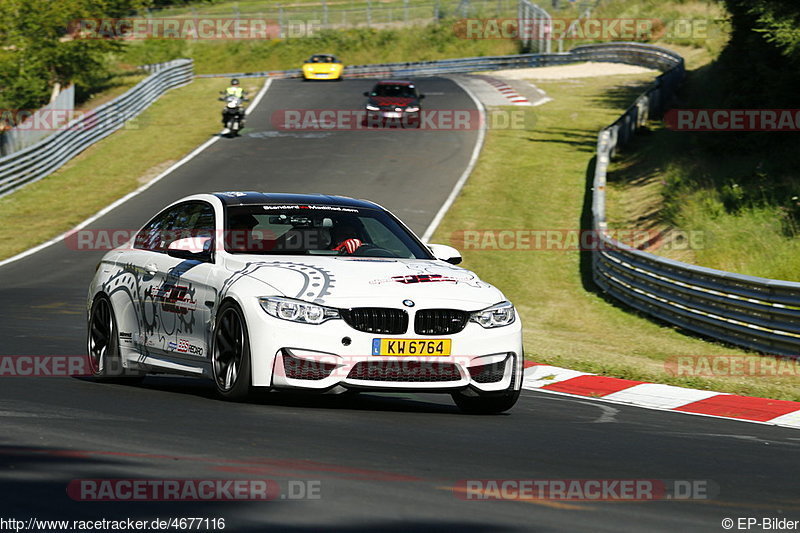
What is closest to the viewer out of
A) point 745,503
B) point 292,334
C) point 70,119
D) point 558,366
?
point 745,503

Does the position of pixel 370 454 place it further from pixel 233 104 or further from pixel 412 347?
pixel 233 104

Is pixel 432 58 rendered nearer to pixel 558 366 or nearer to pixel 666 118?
pixel 666 118

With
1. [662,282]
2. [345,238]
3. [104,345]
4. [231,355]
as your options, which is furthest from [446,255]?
[662,282]

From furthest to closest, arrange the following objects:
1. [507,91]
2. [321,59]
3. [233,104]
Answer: [321,59] < [507,91] < [233,104]

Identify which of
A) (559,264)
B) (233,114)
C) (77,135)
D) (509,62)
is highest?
(233,114)

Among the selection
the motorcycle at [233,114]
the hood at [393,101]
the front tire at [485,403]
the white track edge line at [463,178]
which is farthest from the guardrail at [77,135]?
the front tire at [485,403]

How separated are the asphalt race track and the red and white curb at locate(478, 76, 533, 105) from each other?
3561 cm

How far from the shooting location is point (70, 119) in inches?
1496

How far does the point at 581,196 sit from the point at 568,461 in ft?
78.0

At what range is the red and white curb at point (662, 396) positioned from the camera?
10383mm

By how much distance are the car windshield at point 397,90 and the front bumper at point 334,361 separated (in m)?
31.9

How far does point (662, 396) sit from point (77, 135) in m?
29.2

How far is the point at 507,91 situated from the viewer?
49.5m

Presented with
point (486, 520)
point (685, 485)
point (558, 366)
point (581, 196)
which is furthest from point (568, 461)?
point (581, 196)
